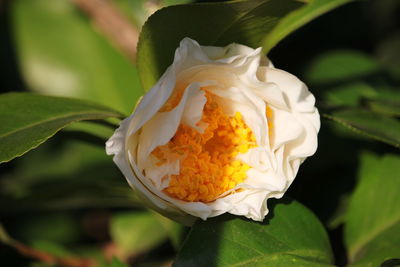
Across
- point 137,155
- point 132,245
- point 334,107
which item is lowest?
point 132,245

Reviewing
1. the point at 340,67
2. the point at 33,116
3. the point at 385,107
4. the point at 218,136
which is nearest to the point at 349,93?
the point at 340,67

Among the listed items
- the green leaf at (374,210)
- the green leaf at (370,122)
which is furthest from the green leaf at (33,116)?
the green leaf at (374,210)

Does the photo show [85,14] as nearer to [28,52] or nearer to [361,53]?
[28,52]

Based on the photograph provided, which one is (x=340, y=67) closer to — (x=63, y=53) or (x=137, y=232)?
(x=137, y=232)

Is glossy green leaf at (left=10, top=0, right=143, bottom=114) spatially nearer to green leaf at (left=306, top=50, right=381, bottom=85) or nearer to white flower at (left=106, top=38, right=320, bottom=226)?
green leaf at (left=306, top=50, right=381, bottom=85)

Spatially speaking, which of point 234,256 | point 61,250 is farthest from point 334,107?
point 61,250

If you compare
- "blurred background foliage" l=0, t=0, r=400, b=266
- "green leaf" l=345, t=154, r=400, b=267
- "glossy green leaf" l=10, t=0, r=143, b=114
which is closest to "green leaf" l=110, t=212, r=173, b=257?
"blurred background foliage" l=0, t=0, r=400, b=266
